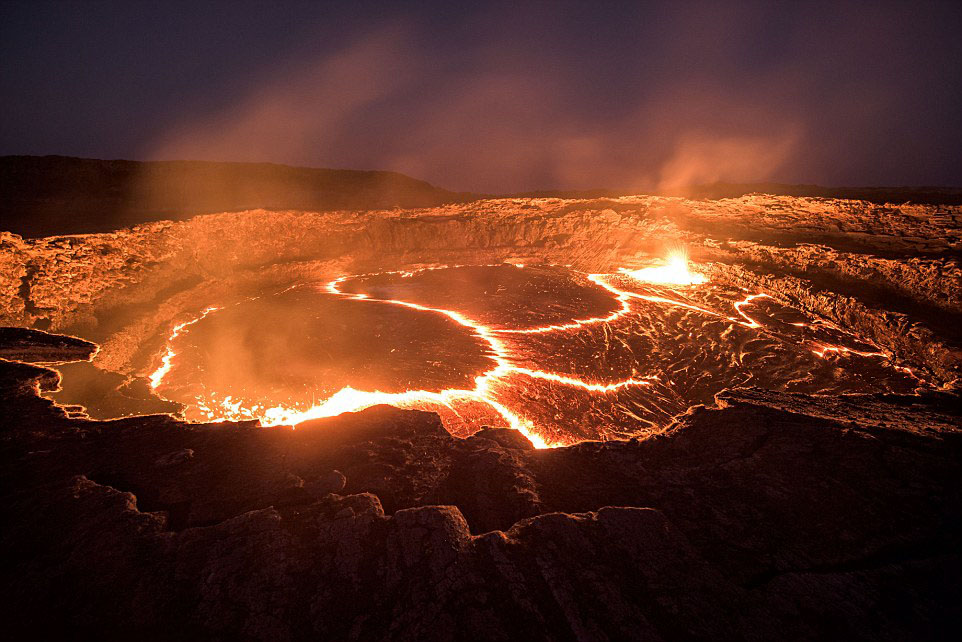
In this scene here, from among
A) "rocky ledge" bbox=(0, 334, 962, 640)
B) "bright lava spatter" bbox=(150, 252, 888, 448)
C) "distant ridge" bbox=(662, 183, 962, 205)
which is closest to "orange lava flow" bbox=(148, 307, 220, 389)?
"bright lava spatter" bbox=(150, 252, 888, 448)

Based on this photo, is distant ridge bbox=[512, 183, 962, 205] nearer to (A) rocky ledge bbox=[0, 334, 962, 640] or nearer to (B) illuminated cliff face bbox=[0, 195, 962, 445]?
(B) illuminated cliff face bbox=[0, 195, 962, 445]

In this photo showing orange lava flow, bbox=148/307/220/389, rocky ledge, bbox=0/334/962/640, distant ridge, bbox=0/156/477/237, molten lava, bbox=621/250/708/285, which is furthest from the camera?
molten lava, bbox=621/250/708/285

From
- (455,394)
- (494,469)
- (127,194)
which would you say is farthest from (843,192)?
(127,194)

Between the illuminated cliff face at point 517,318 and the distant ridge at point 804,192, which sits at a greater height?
the distant ridge at point 804,192

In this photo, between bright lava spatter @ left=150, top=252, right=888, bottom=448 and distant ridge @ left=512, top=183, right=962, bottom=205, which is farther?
distant ridge @ left=512, top=183, right=962, bottom=205

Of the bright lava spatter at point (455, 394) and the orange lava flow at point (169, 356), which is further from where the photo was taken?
the orange lava flow at point (169, 356)

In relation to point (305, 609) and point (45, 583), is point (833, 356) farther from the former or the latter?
point (45, 583)

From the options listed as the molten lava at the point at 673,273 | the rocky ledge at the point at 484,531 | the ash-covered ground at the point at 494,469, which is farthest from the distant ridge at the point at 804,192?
the rocky ledge at the point at 484,531

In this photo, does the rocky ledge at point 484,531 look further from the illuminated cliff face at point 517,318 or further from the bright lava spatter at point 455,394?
the illuminated cliff face at point 517,318
